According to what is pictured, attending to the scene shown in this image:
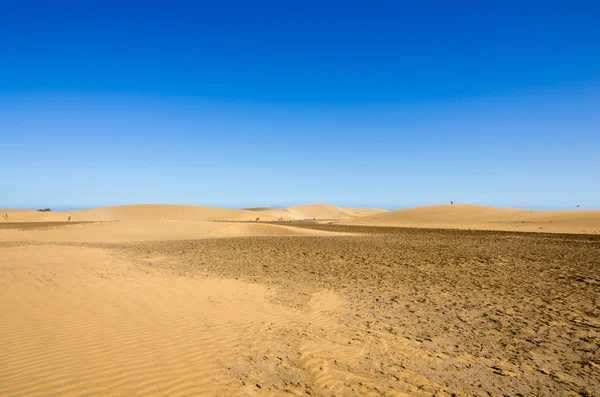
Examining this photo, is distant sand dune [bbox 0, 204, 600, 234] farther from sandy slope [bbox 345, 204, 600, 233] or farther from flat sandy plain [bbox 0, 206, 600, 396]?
flat sandy plain [bbox 0, 206, 600, 396]

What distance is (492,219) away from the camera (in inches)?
1977

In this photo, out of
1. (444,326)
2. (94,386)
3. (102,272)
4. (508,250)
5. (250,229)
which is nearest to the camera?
(94,386)

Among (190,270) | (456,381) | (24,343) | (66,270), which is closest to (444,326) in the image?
(456,381)

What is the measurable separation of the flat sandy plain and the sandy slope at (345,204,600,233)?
2642 cm

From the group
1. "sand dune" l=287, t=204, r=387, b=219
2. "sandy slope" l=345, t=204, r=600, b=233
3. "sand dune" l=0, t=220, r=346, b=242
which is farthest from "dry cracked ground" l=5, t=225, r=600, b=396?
"sand dune" l=287, t=204, r=387, b=219

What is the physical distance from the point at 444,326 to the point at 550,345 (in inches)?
69.4

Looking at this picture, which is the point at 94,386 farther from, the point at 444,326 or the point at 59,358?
the point at 444,326

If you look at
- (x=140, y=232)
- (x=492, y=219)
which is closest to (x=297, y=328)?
(x=140, y=232)

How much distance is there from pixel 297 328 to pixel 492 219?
5107cm

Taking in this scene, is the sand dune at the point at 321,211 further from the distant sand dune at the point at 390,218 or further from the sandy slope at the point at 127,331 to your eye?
the sandy slope at the point at 127,331

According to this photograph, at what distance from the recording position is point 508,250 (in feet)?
63.8

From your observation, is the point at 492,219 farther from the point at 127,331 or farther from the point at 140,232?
the point at 127,331

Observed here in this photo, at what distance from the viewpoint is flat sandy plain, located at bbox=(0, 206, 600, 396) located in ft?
15.6

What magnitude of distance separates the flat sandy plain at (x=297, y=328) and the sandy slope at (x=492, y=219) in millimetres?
26417
